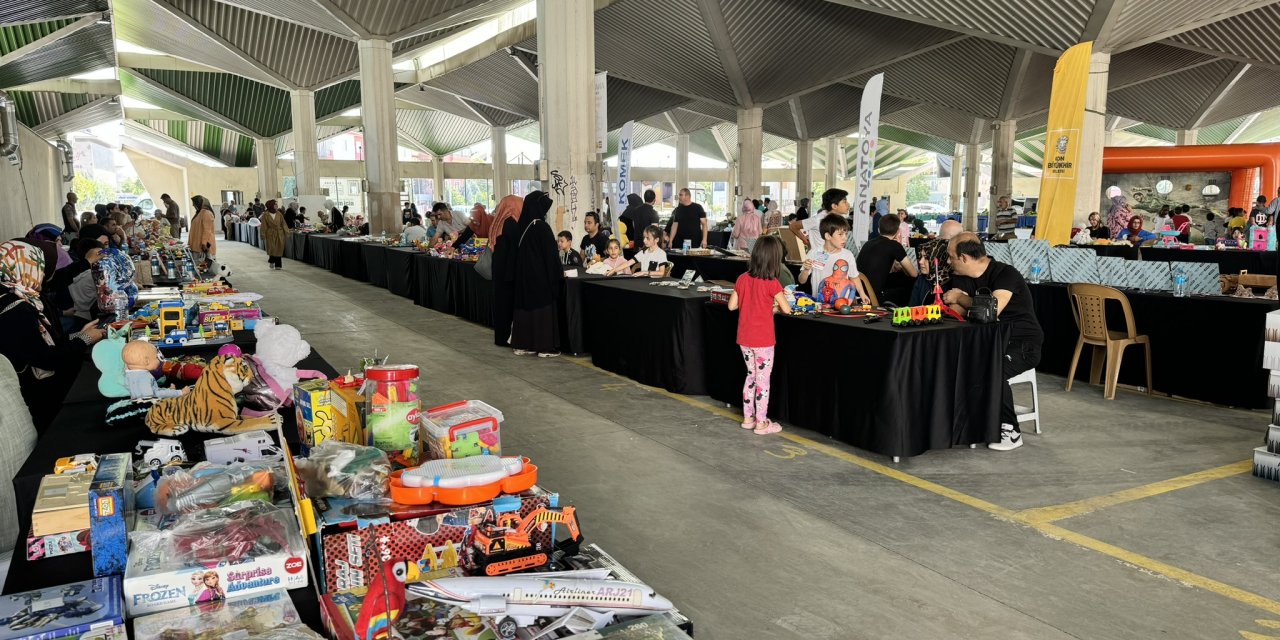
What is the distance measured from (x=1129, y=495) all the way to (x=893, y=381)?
121 centimetres

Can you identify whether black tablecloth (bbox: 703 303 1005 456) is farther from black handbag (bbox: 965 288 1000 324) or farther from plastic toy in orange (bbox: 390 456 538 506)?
plastic toy in orange (bbox: 390 456 538 506)

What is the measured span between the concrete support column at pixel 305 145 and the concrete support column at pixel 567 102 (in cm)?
1594

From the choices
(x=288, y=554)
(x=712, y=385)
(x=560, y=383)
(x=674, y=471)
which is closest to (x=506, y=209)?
(x=560, y=383)

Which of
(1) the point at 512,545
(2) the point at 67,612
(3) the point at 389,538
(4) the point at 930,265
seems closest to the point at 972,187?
(4) the point at 930,265

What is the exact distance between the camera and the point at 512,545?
6.82 feet

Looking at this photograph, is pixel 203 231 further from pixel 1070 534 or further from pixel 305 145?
pixel 305 145

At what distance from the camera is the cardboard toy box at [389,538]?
6.59 feet

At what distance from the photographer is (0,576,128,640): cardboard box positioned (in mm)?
1599

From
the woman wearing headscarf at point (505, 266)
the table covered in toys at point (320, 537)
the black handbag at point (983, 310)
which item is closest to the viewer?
the table covered in toys at point (320, 537)

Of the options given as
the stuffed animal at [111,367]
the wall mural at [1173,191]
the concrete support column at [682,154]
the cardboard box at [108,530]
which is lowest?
the cardboard box at [108,530]

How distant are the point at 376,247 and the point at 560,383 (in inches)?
332

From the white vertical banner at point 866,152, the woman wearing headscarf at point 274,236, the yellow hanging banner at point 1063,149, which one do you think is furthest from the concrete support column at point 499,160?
the white vertical banner at point 866,152

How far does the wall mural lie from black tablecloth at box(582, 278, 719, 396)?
1505 centimetres

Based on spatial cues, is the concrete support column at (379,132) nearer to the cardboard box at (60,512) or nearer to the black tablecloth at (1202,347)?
the black tablecloth at (1202,347)
